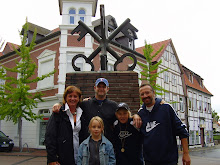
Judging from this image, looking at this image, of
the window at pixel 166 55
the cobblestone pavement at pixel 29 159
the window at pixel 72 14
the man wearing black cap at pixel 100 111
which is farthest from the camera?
the window at pixel 166 55

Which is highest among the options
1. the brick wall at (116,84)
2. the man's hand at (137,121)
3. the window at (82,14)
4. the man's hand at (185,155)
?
the window at (82,14)

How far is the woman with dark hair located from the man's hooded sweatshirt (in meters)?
0.91

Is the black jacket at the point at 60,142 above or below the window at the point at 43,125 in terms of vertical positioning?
above

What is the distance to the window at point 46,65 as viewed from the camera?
17344 millimetres

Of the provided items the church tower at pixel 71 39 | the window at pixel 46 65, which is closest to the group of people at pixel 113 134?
the church tower at pixel 71 39

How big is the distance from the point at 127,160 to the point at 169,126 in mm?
718

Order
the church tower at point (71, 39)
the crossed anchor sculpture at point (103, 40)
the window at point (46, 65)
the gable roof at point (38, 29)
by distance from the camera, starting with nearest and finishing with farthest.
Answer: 1. the crossed anchor sculpture at point (103, 40)
2. the church tower at point (71, 39)
3. the window at point (46, 65)
4. the gable roof at point (38, 29)

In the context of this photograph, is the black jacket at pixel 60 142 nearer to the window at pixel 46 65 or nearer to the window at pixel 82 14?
the window at pixel 46 65

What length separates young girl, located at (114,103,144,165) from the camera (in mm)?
2947

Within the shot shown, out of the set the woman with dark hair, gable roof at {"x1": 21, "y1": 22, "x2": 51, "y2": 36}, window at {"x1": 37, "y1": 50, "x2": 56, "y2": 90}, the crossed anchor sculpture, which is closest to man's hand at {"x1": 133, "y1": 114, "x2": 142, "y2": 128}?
the woman with dark hair

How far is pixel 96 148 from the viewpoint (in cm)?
280

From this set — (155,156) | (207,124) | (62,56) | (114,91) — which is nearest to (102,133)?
(155,156)

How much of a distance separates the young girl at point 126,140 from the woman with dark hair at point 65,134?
543 mm

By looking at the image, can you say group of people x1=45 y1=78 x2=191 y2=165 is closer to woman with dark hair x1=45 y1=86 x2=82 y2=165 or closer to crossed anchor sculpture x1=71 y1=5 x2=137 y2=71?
woman with dark hair x1=45 y1=86 x2=82 y2=165
